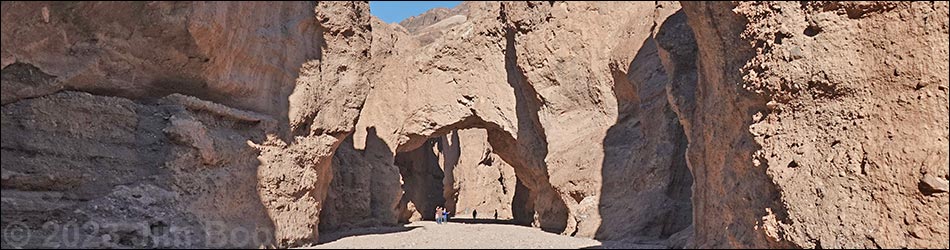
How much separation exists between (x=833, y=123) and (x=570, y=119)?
277 inches

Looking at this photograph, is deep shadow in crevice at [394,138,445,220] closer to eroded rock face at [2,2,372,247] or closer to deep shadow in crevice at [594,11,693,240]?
deep shadow in crevice at [594,11,693,240]

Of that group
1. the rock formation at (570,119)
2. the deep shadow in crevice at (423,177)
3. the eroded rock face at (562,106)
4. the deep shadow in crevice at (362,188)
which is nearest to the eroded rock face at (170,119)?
the rock formation at (570,119)

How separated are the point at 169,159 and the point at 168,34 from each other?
4.83 ft

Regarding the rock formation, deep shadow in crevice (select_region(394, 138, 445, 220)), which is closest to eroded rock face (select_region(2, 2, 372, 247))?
the rock formation

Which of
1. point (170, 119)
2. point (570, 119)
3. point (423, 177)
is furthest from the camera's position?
point (423, 177)

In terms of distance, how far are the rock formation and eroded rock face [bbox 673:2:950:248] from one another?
0.02m

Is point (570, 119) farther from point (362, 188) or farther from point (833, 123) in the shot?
point (833, 123)

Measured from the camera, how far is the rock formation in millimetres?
6492

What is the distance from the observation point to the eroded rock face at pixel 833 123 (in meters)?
6.28

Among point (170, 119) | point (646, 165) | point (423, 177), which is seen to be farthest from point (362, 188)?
point (423, 177)

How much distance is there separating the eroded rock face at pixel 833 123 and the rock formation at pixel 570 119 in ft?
0.06

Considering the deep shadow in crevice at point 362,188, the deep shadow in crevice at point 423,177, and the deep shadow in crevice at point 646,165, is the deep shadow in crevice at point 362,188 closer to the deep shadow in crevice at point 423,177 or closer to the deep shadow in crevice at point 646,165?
the deep shadow in crevice at point 423,177

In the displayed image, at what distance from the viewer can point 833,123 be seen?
676 centimetres

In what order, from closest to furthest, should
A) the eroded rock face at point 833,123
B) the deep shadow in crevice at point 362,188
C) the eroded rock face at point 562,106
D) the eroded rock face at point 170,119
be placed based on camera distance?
1. the eroded rock face at point 833,123
2. the eroded rock face at point 170,119
3. the eroded rock face at point 562,106
4. the deep shadow in crevice at point 362,188
